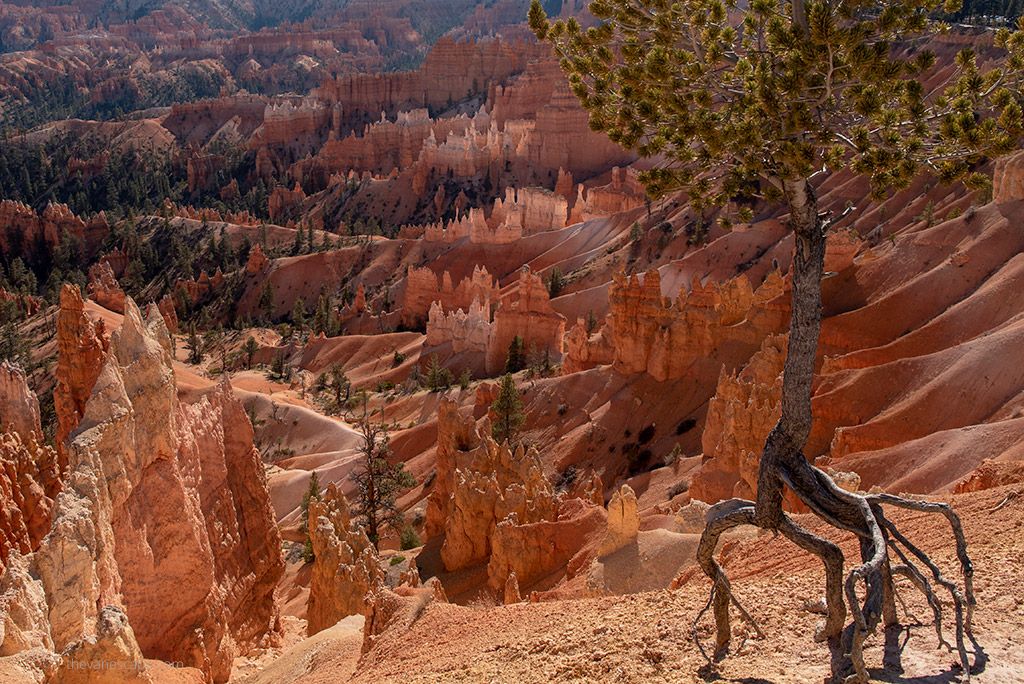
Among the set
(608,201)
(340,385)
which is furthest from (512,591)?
(608,201)

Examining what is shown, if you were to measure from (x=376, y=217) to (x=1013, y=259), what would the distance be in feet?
276

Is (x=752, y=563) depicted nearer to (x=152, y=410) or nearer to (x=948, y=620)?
(x=948, y=620)

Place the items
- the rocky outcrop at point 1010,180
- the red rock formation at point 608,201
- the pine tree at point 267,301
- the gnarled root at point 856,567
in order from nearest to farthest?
the gnarled root at point 856,567, the rocky outcrop at point 1010,180, the red rock formation at point 608,201, the pine tree at point 267,301

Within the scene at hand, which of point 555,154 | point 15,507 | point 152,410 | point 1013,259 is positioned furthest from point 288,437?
point 555,154

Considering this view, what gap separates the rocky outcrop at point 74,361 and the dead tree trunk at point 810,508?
943 inches

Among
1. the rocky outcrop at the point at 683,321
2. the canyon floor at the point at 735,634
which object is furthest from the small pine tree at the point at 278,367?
the canyon floor at the point at 735,634

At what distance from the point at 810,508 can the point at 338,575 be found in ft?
41.3

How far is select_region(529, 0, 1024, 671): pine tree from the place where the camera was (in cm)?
765

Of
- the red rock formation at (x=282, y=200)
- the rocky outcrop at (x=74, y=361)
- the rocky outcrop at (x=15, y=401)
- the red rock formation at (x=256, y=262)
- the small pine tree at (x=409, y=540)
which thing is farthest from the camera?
the red rock formation at (x=282, y=200)

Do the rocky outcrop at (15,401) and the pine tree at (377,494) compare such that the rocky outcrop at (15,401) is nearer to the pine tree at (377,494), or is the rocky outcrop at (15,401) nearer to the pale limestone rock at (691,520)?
the pine tree at (377,494)

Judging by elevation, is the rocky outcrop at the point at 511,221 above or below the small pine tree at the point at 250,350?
above

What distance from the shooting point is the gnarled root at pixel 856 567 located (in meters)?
7.07

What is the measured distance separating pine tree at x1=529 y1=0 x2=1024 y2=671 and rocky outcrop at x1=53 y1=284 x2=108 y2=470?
2314 cm

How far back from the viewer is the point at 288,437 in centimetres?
4503
